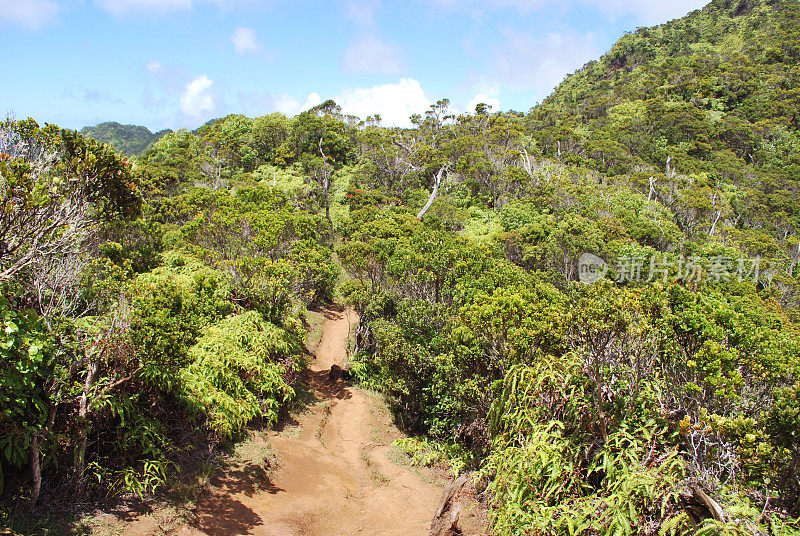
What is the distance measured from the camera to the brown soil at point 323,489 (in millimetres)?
8930

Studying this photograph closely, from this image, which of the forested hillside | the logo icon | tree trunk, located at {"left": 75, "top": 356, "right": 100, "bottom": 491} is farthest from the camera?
the logo icon

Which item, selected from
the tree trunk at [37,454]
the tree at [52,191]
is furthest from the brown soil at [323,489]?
the tree at [52,191]

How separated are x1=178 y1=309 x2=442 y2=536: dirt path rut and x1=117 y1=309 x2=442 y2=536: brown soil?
22mm

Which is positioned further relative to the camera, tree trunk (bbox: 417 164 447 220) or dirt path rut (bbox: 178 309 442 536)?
tree trunk (bbox: 417 164 447 220)

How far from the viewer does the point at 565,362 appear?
26.4 feet

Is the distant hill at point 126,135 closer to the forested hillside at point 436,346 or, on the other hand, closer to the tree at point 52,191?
the forested hillside at point 436,346

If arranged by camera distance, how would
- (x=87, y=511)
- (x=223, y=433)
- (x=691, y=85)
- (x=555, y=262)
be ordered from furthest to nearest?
(x=691, y=85)
(x=555, y=262)
(x=223, y=433)
(x=87, y=511)

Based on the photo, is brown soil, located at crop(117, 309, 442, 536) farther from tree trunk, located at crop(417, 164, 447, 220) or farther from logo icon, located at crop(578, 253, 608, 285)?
tree trunk, located at crop(417, 164, 447, 220)

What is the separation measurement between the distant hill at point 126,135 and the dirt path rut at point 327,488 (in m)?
127

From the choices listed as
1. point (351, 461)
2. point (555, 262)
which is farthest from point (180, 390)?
point (555, 262)

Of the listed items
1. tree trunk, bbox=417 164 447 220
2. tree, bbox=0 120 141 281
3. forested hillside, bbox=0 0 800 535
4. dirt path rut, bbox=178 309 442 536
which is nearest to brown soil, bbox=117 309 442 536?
dirt path rut, bbox=178 309 442 536

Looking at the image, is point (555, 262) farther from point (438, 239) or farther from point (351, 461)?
point (351, 461)

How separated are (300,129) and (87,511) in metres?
40.9

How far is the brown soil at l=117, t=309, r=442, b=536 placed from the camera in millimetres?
8930
